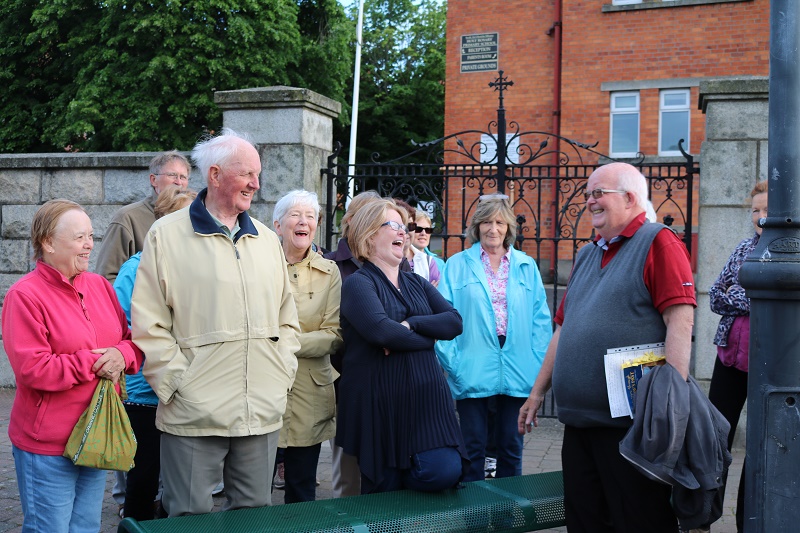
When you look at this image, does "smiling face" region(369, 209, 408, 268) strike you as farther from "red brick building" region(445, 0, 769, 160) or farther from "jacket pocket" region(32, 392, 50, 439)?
"red brick building" region(445, 0, 769, 160)

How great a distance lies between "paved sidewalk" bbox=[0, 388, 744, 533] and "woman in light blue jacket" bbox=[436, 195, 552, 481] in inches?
26.3

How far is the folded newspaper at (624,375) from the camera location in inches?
134

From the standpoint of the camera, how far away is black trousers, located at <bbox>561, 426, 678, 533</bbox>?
11.1ft

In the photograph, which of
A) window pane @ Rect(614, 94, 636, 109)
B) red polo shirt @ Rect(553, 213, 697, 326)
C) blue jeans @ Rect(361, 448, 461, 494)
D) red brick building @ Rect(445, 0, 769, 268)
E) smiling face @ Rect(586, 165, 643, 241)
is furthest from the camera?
window pane @ Rect(614, 94, 636, 109)

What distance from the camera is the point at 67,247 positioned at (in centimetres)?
361

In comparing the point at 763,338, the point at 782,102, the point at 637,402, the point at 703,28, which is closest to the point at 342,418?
the point at 637,402

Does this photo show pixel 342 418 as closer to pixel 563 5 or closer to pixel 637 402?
pixel 637 402

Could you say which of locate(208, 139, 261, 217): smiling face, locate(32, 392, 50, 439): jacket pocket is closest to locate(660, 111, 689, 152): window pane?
locate(208, 139, 261, 217): smiling face

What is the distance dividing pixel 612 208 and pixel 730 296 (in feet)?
5.46

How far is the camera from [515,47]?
61.7ft

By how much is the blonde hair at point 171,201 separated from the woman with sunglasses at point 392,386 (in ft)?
3.36

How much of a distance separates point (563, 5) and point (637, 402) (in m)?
16.1

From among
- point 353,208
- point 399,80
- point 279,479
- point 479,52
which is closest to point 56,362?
point 353,208

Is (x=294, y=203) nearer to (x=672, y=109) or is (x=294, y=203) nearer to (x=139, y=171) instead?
(x=139, y=171)
